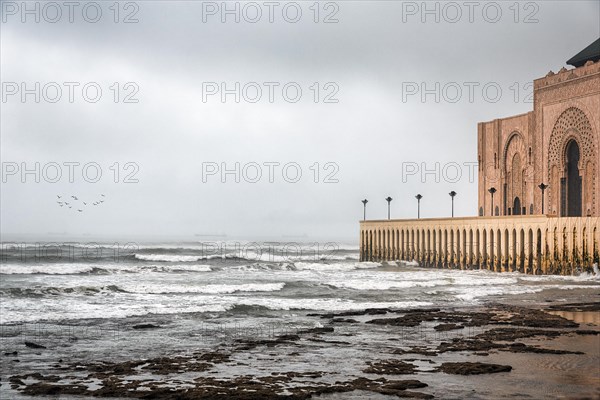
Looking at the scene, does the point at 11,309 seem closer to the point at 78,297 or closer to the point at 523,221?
the point at 78,297

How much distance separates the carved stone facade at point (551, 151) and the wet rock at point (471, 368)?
126 feet

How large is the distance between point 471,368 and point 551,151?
147ft

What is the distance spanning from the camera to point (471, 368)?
14641mm

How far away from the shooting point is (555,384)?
13.3 meters

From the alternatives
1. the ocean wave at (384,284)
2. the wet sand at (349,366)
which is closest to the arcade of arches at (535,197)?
the ocean wave at (384,284)

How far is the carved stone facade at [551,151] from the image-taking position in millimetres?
52062

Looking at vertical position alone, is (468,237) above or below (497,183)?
below

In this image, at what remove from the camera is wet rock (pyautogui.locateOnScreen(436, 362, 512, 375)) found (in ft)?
47.4

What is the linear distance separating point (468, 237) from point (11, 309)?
33.5 meters

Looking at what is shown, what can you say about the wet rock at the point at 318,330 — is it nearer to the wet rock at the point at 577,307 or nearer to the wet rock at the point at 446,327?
the wet rock at the point at 446,327

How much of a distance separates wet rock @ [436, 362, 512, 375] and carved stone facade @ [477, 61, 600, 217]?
126ft

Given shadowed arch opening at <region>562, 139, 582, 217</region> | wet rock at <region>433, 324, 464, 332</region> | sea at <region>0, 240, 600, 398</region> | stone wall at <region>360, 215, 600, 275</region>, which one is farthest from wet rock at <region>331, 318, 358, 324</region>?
shadowed arch opening at <region>562, 139, 582, 217</region>

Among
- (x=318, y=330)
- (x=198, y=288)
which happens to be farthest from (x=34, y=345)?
(x=198, y=288)

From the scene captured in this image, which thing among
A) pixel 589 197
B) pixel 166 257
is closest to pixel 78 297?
pixel 589 197
